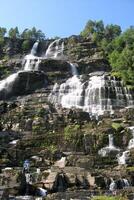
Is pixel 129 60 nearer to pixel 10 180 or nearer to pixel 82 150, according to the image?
pixel 82 150

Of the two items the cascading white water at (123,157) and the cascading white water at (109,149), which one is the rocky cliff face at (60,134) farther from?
the cascading white water at (123,157)

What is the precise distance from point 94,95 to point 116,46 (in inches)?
1084

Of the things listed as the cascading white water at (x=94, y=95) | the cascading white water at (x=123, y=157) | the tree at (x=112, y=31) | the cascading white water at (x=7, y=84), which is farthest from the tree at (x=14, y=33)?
the cascading white water at (x=123, y=157)

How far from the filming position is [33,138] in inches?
1905

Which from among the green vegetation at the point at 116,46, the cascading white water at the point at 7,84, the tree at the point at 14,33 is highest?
the tree at the point at 14,33

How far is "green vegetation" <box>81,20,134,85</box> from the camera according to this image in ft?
241

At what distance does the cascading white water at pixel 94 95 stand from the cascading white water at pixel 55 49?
973 inches

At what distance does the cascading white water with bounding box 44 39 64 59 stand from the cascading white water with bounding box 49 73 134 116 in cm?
2472

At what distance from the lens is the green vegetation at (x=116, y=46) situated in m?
73.4

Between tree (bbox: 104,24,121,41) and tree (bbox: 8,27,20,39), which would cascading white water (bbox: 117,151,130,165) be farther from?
tree (bbox: 8,27,20,39)

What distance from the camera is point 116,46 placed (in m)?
89.3

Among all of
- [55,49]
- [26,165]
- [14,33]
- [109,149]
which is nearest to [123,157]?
[109,149]

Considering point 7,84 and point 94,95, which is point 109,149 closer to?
point 94,95

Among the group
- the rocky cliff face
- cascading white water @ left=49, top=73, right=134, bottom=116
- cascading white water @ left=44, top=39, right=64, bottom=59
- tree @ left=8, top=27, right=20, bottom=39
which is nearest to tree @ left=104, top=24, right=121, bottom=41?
cascading white water @ left=44, top=39, right=64, bottom=59
